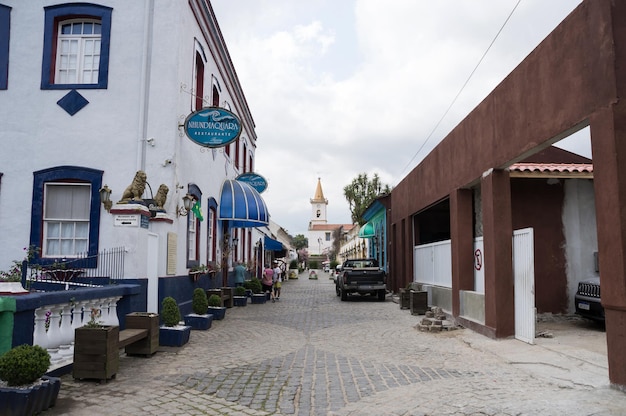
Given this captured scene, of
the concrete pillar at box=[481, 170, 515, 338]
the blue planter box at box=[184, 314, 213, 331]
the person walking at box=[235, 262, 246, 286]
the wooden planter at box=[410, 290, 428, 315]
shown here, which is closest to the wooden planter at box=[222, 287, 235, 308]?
the person walking at box=[235, 262, 246, 286]

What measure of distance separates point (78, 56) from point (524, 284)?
10359 millimetres

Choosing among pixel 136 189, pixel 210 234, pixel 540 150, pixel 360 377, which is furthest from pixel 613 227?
pixel 210 234

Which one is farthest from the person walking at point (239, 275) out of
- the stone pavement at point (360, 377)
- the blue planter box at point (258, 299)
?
the stone pavement at point (360, 377)

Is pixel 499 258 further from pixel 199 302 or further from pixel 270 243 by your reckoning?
pixel 270 243

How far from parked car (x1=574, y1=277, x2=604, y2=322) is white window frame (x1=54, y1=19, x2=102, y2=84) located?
36.9ft

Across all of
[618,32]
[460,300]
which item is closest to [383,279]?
[460,300]

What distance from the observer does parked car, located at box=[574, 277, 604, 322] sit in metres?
9.79

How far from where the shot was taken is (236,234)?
20828 millimetres

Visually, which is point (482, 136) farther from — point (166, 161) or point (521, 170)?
point (166, 161)

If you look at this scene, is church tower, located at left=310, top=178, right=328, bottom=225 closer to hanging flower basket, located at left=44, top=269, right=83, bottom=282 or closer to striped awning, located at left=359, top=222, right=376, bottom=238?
striped awning, located at left=359, top=222, right=376, bottom=238

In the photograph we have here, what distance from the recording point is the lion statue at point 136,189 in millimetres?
9961

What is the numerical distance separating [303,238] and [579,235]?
11689 centimetres

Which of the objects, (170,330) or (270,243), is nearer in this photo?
(170,330)

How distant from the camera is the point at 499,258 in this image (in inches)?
370
